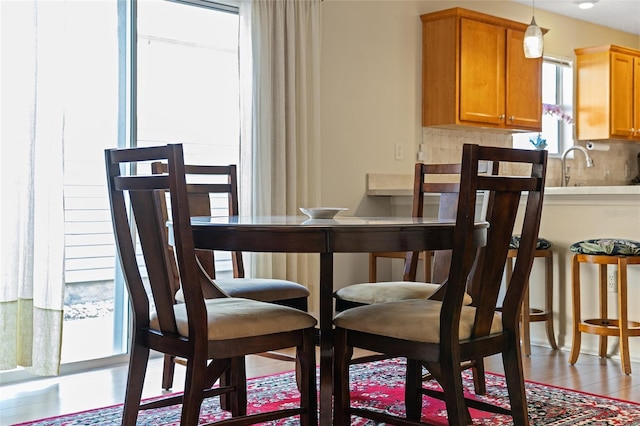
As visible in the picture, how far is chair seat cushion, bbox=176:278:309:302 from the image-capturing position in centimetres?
320

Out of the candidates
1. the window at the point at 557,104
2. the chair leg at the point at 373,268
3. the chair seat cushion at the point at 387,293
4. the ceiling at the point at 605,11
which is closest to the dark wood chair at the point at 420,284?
the chair seat cushion at the point at 387,293

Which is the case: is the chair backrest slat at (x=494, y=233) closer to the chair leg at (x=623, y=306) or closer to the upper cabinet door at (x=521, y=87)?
the chair leg at (x=623, y=306)

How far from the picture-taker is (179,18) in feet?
14.7

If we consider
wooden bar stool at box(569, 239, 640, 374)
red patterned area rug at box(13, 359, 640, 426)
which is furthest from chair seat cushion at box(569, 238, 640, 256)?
red patterned area rug at box(13, 359, 640, 426)

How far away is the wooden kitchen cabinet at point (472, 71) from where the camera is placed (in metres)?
5.56

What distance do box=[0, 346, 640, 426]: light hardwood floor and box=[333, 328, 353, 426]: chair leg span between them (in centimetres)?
121

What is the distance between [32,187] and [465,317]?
2.25m

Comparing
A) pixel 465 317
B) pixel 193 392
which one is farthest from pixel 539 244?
pixel 193 392

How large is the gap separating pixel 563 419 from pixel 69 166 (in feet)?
8.68

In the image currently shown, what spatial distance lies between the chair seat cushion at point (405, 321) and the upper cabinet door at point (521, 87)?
375 cm

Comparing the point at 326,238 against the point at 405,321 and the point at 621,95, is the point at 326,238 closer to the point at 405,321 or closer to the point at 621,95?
the point at 405,321

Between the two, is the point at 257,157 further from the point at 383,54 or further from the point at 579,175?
the point at 579,175

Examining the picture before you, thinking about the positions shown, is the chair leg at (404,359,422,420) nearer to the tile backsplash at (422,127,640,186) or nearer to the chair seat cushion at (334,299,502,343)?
the chair seat cushion at (334,299,502,343)

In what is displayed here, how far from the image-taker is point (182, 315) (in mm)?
2418
